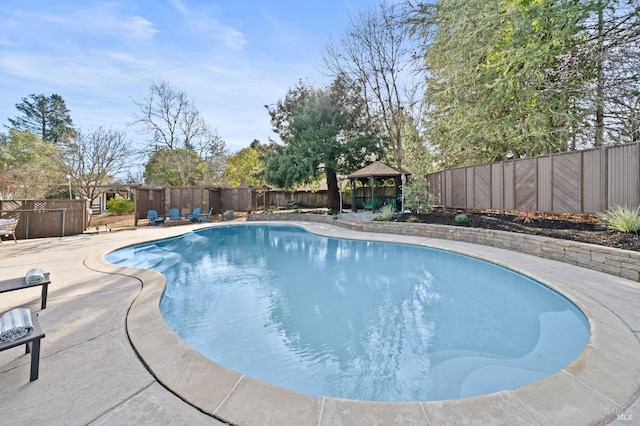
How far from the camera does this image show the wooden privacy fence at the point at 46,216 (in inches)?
364

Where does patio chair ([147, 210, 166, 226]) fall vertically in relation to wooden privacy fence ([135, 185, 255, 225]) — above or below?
below

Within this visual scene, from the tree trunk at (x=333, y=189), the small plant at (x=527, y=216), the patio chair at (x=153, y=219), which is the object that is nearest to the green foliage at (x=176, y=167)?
the patio chair at (x=153, y=219)

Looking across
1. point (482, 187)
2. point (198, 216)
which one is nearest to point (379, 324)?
point (482, 187)

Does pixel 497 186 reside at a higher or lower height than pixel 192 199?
higher

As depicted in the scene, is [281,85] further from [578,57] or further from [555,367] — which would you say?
[555,367]

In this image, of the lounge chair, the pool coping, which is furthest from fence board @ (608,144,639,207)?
the lounge chair

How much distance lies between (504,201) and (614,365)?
787 cm

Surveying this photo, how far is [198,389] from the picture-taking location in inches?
85.4

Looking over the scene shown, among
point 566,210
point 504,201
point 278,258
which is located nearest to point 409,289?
point 278,258

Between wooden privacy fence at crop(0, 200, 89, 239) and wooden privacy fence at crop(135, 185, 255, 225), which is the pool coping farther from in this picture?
wooden privacy fence at crop(135, 185, 255, 225)

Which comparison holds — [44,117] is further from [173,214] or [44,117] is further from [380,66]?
[380,66]

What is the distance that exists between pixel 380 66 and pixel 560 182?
1220 centimetres

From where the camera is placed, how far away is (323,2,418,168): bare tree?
15.3m

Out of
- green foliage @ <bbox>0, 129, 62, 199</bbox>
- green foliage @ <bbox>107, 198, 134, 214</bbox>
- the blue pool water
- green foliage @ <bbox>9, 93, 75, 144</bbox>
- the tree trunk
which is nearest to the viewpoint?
the blue pool water
